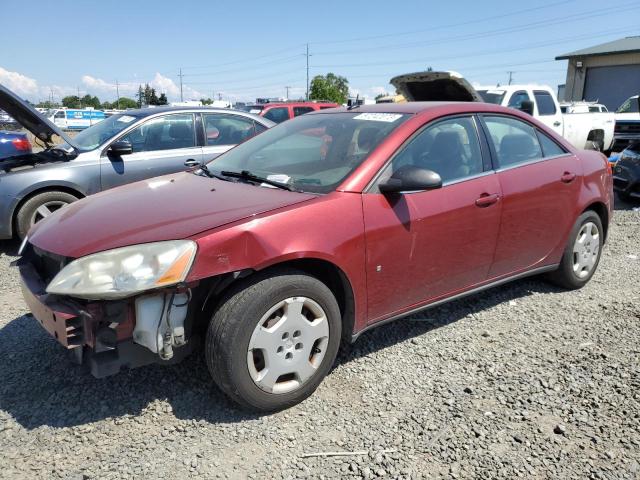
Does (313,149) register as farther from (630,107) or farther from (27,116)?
(630,107)

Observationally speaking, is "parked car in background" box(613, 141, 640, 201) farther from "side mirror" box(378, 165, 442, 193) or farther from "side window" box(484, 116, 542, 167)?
"side mirror" box(378, 165, 442, 193)

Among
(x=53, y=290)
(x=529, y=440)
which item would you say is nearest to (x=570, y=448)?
(x=529, y=440)

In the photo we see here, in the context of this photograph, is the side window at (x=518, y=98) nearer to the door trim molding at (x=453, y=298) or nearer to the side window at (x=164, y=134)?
the side window at (x=164, y=134)

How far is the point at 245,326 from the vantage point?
246 cm

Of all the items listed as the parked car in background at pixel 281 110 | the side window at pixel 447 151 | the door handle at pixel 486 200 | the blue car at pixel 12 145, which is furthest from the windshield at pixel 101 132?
the parked car in background at pixel 281 110

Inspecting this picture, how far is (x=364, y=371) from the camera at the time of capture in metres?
3.12

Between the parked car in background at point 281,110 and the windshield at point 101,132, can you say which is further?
the parked car in background at point 281,110

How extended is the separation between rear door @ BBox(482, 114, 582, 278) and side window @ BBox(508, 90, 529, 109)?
23.3 feet

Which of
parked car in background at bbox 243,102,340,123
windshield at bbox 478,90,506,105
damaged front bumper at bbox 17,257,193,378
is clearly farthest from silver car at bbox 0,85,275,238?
parked car in background at bbox 243,102,340,123

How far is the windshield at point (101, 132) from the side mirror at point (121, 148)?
0.91 feet

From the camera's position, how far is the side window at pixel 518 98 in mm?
10653

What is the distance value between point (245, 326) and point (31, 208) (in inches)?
160

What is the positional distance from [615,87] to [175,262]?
29.6 meters

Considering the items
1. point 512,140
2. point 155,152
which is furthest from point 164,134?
point 512,140
